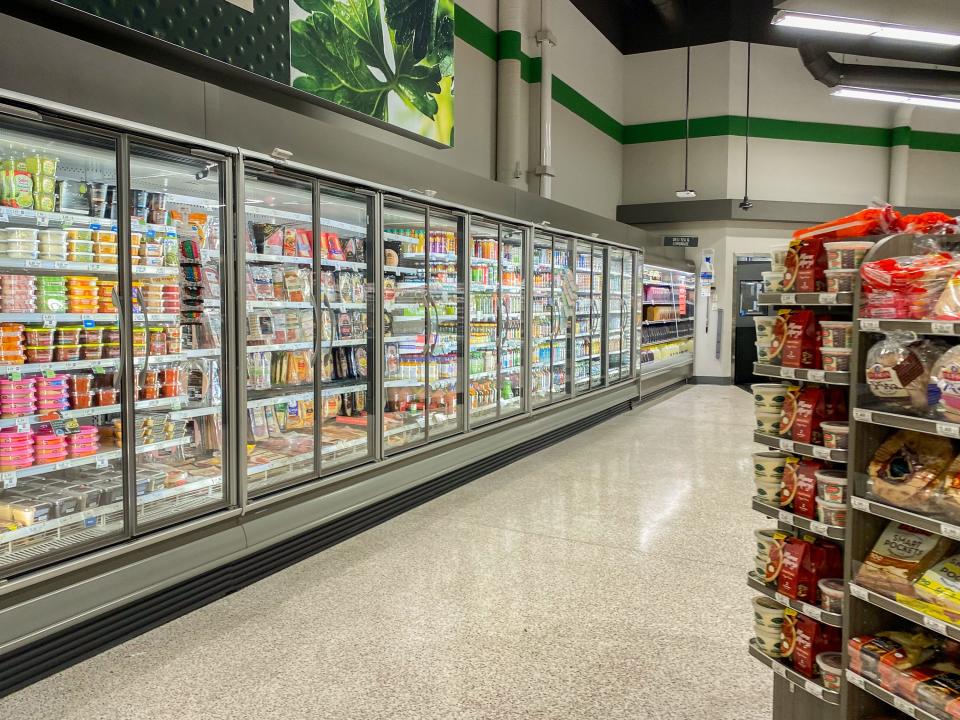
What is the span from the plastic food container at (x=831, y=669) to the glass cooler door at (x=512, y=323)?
4382 millimetres

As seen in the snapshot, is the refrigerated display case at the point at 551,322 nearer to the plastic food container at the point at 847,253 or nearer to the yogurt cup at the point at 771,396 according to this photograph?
the yogurt cup at the point at 771,396

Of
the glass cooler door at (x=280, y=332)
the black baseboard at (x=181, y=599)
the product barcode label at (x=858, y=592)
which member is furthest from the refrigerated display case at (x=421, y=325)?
the product barcode label at (x=858, y=592)

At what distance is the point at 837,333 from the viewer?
2137mm

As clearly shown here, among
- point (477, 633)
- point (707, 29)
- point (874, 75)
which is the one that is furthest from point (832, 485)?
point (707, 29)

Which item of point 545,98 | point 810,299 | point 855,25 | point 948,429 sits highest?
point 545,98

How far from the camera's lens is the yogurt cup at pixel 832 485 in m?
2.10

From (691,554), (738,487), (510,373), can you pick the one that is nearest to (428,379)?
(510,373)

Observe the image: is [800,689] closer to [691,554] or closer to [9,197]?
[691,554]

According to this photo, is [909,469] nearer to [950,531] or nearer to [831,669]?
[950,531]

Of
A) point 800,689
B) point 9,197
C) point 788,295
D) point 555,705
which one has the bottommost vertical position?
point 555,705

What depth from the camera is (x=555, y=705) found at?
97.0 inches

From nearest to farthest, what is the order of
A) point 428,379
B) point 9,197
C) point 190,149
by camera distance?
1. point 9,197
2. point 190,149
3. point 428,379

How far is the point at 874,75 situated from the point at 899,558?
10492 millimetres

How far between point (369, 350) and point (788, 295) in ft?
9.75
